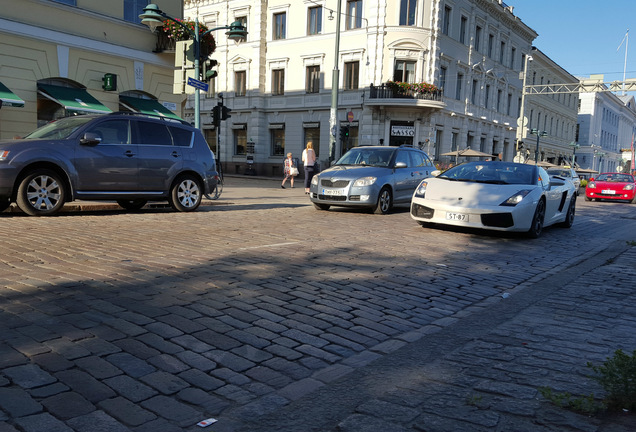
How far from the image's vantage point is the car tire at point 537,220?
9371mm

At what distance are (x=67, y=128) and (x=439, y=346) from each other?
8729 mm

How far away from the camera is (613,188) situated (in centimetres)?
2477

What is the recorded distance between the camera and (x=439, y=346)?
372cm

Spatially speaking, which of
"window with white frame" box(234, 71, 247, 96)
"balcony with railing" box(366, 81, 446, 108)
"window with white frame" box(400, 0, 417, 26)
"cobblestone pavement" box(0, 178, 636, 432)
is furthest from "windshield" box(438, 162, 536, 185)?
"window with white frame" box(234, 71, 247, 96)

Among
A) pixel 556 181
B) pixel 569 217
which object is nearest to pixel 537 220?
pixel 556 181

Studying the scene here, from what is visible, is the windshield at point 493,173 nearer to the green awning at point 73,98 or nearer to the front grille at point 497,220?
the front grille at point 497,220

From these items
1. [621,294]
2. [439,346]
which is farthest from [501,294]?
[439,346]

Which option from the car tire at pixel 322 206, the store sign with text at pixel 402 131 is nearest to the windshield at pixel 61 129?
the car tire at pixel 322 206

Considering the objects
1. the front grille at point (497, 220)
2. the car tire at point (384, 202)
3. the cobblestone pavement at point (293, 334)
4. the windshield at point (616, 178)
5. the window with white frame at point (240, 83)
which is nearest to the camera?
the cobblestone pavement at point (293, 334)

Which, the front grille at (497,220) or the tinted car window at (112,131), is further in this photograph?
the tinted car window at (112,131)

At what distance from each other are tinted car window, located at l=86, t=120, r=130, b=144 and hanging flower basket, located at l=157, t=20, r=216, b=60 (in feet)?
28.4

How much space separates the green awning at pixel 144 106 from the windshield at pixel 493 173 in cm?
1152

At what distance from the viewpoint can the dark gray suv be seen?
9227mm

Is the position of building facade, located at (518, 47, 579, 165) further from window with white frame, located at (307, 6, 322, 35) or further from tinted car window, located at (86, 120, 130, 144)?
tinted car window, located at (86, 120, 130, 144)
